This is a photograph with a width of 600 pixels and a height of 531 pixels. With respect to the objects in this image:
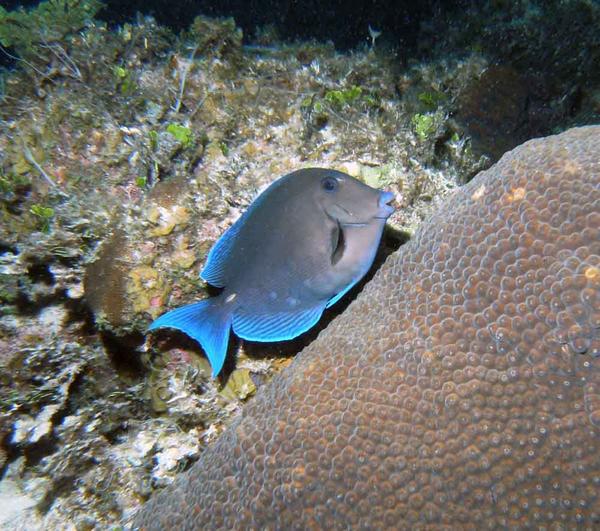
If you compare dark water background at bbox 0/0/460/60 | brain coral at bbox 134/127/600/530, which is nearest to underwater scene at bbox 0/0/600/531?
brain coral at bbox 134/127/600/530

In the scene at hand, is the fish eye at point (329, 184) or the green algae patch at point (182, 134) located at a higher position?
the green algae patch at point (182, 134)

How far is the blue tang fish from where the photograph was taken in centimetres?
208

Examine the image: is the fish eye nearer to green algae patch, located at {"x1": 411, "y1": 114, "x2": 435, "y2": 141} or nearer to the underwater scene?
the underwater scene

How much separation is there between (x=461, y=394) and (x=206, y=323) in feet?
4.46

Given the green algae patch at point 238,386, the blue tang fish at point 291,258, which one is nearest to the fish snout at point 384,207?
the blue tang fish at point 291,258

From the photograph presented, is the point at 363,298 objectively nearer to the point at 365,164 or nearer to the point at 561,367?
the point at 561,367

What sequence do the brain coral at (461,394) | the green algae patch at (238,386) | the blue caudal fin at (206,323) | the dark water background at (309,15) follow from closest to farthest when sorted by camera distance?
1. the brain coral at (461,394)
2. the blue caudal fin at (206,323)
3. the green algae patch at (238,386)
4. the dark water background at (309,15)

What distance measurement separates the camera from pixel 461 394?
167 centimetres

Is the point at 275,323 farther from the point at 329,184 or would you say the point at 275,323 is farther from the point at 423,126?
the point at 423,126

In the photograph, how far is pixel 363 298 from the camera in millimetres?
2160

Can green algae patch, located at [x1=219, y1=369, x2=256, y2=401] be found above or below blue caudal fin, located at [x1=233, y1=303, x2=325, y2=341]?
below

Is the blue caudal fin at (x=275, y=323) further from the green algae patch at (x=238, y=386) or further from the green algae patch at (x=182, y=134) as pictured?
the green algae patch at (x=182, y=134)

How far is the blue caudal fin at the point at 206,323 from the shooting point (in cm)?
222

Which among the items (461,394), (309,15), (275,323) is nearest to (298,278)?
(275,323)
